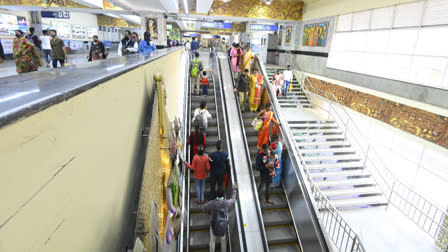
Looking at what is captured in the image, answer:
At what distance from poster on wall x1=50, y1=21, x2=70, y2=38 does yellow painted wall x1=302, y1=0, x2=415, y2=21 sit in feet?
55.8

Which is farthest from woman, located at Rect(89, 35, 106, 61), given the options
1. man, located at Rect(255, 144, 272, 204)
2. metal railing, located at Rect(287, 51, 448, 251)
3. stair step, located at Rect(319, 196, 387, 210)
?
metal railing, located at Rect(287, 51, 448, 251)

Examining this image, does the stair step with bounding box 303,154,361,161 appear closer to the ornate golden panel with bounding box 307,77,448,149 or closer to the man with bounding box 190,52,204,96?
the ornate golden panel with bounding box 307,77,448,149

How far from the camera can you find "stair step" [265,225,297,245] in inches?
204

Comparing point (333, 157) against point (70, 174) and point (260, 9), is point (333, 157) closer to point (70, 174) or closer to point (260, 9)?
point (70, 174)

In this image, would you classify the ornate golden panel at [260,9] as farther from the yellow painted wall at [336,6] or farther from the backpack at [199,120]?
the backpack at [199,120]

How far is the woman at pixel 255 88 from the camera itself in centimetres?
749

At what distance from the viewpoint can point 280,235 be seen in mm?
5293

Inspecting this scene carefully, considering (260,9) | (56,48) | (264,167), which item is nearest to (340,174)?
(264,167)

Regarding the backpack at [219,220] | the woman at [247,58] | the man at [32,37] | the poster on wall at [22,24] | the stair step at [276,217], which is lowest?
the stair step at [276,217]

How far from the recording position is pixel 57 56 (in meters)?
6.99

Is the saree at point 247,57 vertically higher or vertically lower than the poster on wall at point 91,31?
lower

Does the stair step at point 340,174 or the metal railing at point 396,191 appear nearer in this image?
the metal railing at point 396,191

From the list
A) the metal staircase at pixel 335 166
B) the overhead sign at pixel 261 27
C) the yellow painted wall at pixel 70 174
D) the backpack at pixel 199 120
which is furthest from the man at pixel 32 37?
the overhead sign at pixel 261 27

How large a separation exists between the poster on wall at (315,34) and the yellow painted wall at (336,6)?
0.54 meters
